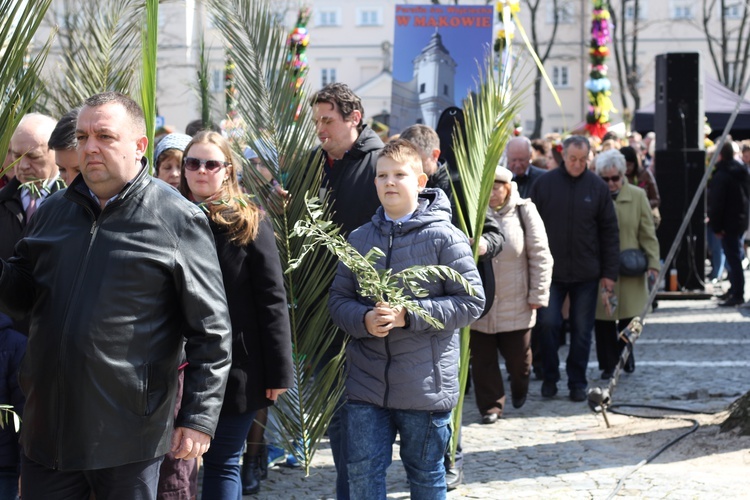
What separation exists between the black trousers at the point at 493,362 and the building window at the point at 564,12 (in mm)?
45672

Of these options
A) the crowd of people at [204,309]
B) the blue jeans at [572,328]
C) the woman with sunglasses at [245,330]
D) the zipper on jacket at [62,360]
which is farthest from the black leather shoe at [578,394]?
the zipper on jacket at [62,360]

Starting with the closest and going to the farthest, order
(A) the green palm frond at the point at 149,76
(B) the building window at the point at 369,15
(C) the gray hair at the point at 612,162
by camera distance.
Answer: (A) the green palm frond at the point at 149,76 → (C) the gray hair at the point at 612,162 → (B) the building window at the point at 369,15

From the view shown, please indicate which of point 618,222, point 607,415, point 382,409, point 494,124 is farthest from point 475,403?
point 382,409

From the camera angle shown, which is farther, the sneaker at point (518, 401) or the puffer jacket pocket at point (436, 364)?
the sneaker at point (518, 401)

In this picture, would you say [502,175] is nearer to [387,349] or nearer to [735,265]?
[387,349]

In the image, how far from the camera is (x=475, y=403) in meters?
8.22

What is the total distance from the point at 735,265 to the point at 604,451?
26.6 ft

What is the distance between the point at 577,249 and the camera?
8.34m

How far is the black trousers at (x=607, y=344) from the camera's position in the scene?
906 centimetres

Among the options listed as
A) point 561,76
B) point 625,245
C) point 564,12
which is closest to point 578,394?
point 625,245

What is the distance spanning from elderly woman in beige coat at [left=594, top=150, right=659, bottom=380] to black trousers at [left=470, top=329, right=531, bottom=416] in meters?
1.65

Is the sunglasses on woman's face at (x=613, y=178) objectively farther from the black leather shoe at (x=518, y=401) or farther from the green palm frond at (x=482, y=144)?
the green palm frond at (x=482, y=144)

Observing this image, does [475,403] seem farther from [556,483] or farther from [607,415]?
[556,483]

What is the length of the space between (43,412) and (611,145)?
10755 mm
